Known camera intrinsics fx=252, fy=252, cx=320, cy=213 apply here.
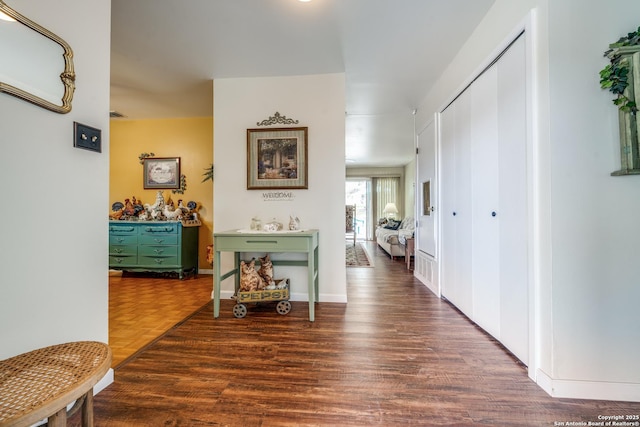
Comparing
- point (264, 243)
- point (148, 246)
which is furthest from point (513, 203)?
point (148, 246)

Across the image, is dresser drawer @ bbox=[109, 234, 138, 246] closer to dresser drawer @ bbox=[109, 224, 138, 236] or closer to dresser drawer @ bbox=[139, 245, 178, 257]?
dresser drawer @ bbox=[109, 224, 138, 236]

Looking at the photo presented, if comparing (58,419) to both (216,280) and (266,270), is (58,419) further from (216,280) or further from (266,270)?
(266,270)

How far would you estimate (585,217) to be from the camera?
1308 mm

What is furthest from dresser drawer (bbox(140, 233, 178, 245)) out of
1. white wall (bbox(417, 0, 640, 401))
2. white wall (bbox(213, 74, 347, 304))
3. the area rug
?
white wall (bbox(417, 0, 640, 401))

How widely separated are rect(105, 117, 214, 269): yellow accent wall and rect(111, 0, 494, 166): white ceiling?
0.68 m

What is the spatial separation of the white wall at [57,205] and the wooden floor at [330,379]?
48 cm

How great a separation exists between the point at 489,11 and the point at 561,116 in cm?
117

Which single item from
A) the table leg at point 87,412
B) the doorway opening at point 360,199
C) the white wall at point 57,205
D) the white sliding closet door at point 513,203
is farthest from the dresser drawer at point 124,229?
the doorway opening at point 360,199

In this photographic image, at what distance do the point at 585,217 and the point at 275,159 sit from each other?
8.27 ft

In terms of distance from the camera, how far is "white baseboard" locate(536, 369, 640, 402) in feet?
4.23

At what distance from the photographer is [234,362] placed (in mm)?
1655

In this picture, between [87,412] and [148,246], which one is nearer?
A: [87,412]

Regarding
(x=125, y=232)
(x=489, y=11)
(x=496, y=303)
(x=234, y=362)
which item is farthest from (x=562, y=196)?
(x=125, y=232)

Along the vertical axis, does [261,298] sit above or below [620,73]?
below
